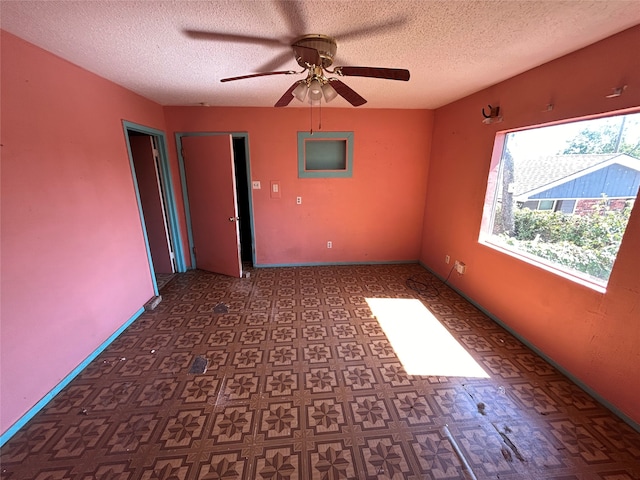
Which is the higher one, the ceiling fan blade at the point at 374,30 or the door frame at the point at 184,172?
the ceiling fan blade at the point at 374,30

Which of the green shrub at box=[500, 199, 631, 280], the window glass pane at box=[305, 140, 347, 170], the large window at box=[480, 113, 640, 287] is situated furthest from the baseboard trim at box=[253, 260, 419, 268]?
the green shrub at box=[500, 199, 631, 280]

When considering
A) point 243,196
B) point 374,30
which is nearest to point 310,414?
point 374,30

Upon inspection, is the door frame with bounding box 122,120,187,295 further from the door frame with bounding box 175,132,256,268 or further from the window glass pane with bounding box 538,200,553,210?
the window glass pane with bounding box 538,200,553,210

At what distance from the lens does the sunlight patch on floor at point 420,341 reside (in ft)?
6.90

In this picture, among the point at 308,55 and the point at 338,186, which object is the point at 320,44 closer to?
the point at 308,55

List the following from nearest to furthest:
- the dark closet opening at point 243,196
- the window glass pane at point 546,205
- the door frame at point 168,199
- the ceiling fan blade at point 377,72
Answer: the ceiling fan blade at point 377,72 → the window glass pane at point 546,205 → the door frame at point 168,199 → the dark closet opening at point 243,196

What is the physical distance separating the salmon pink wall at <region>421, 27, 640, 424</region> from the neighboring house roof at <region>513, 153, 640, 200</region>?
261 millimetres

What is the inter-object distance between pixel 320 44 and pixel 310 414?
242cm

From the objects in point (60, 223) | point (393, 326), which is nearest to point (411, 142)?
point (393, 326)

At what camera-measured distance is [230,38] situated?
168 centimetres

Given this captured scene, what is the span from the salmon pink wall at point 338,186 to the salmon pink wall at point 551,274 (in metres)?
0.67

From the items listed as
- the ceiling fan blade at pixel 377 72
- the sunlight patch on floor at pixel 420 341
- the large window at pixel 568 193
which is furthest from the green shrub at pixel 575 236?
the ceiling fan blade at pixel 377 72

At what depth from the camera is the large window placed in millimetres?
1718

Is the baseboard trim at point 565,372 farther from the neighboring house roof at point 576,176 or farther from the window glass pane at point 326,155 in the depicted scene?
the window glass pane at point 326,155
